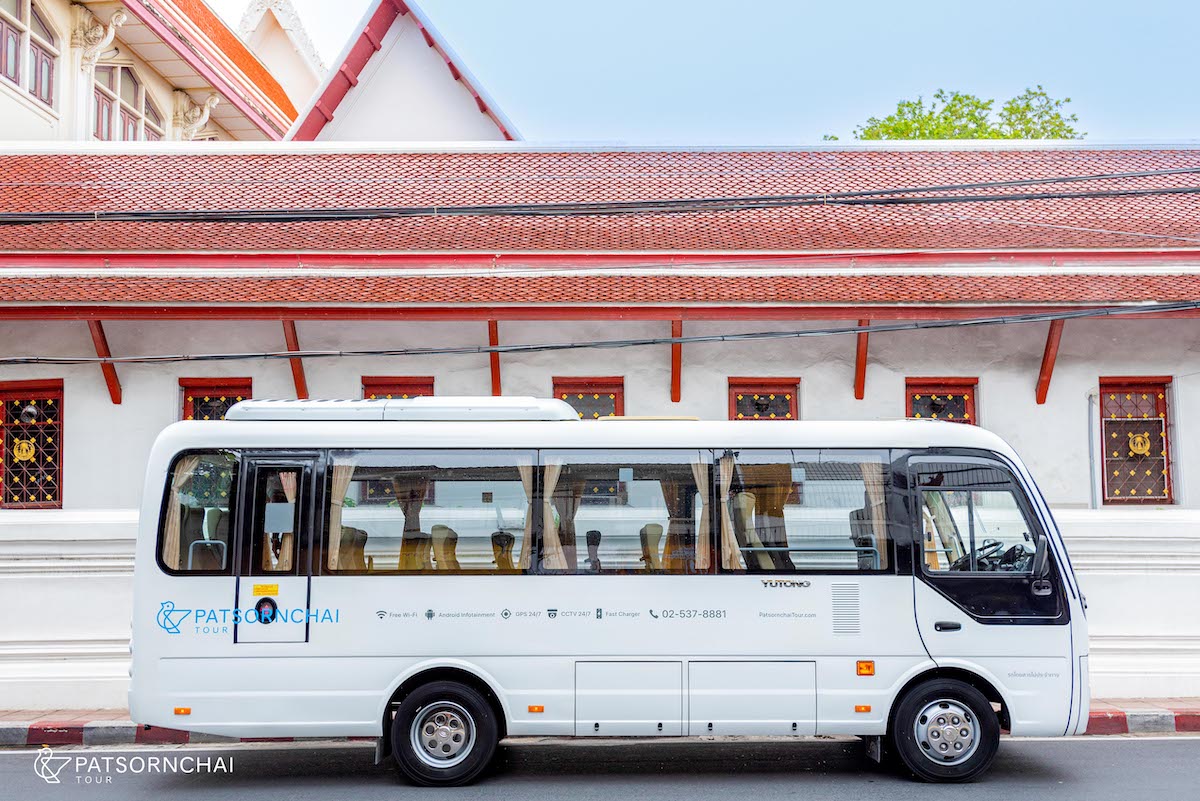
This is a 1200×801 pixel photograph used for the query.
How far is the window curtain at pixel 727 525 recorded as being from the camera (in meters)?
8.27


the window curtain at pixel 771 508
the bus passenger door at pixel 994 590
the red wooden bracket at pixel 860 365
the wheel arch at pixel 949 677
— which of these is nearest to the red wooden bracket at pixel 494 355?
the red wooden bracket at pixel 860 365

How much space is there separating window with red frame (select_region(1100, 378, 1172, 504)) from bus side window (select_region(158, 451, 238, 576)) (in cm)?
1040

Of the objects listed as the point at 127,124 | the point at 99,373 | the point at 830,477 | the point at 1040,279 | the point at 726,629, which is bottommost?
the point at 726,629

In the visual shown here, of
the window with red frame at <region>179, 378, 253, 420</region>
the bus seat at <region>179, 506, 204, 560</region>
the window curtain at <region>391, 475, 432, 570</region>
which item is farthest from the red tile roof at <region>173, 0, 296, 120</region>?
Answer: the window curtain at <region>391, 475, 432, 570</region>

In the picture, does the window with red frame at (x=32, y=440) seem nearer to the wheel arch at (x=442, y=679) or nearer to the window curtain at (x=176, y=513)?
the window curtain at (x=176, y=513)

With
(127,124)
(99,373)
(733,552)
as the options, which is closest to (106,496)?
(99,373)

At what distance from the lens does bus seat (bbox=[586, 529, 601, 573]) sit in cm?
826

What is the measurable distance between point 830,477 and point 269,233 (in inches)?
366

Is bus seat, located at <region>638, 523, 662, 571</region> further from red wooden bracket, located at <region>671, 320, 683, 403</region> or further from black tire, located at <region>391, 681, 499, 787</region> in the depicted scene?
red wooden bracket, located at <region>671, 320, 683, 403</region>

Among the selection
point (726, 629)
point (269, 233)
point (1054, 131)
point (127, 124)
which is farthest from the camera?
point (1054, 131)

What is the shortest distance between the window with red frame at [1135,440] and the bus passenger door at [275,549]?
9929 mm

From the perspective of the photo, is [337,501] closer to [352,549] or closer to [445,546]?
[352,549]

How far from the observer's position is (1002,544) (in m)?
8.28

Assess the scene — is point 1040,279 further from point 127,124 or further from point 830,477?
point 127,124
